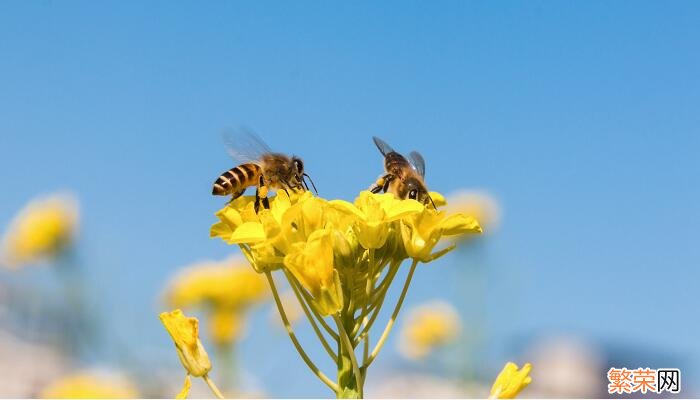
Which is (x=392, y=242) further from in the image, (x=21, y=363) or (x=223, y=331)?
(x=21, y=363)

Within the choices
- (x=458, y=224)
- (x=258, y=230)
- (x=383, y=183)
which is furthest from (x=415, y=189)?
(x=258, y=230)

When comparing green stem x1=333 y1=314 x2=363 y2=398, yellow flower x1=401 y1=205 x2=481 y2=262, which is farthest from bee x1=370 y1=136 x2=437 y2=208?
green stem x1=333 y1=314 x2=363 y2=398

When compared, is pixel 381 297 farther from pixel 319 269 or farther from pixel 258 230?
pixel 258 230

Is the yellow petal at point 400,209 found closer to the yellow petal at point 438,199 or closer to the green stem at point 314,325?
the green stem at point 314,325

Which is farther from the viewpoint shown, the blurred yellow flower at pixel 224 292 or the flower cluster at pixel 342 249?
the blurred yellow flower at pixel 224 292

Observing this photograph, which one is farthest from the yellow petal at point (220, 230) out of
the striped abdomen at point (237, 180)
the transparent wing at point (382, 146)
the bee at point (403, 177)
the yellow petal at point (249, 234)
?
the transparent wing at point (382, 146)

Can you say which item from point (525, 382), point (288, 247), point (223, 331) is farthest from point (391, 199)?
point (223, 331)
